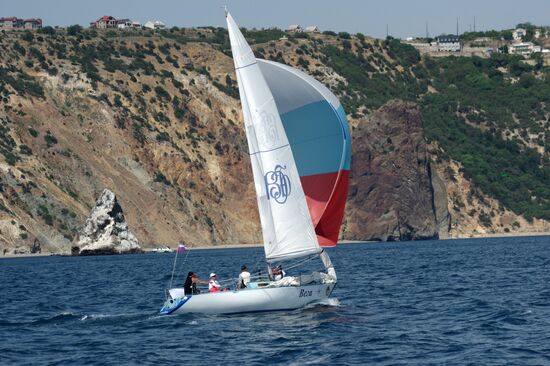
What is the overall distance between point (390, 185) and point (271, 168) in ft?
297

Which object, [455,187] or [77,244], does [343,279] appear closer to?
[77,244]

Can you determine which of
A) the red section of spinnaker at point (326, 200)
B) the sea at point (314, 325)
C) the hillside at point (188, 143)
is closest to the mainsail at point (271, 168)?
the red section of spinnaker at point (326, 200)

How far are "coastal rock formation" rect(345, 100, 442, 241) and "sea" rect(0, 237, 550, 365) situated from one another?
214 ft

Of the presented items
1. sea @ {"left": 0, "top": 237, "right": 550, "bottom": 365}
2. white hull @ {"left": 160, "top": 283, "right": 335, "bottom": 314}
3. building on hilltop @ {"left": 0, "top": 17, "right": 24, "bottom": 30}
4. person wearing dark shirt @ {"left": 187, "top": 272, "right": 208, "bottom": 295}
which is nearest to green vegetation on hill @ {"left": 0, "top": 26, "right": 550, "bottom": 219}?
building on hilltop @ {"left": 0, "top": 17, "right": 24, "bottom": 30}

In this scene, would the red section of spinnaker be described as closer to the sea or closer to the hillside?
the sea

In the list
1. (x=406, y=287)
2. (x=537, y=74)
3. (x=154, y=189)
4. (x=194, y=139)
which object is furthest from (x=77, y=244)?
(x=537, y=74)

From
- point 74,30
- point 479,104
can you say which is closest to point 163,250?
point 74,30

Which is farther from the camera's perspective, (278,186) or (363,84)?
(363,84)

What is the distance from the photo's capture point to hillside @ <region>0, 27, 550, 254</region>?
365ft

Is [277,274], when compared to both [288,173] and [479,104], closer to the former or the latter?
[288,173]

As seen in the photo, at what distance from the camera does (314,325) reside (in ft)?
123

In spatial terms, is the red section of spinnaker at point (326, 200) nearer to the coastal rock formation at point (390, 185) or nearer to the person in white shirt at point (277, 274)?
the person in white shirt at point (277, 274)

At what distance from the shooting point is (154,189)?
11725cm

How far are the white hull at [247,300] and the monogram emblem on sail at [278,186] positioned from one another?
10.5ft
